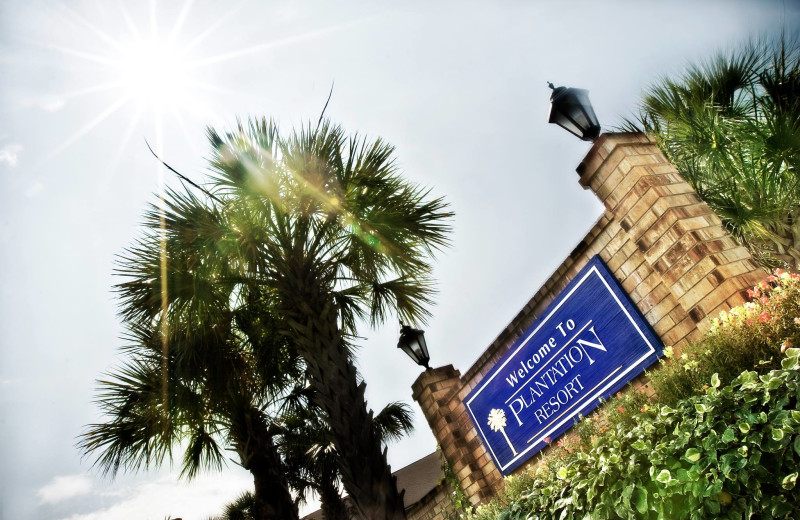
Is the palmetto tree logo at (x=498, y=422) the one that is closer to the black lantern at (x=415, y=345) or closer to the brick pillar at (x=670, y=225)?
the black lantern at (x=415, y=345)

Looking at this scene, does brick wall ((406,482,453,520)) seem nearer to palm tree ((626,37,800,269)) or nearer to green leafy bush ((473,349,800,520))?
green leafy bush ((473,349,800,520))

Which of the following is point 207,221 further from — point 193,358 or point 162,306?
point 193,358

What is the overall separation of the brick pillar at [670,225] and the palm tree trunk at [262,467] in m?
6.50

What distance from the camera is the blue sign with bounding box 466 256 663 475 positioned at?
3.40 metres

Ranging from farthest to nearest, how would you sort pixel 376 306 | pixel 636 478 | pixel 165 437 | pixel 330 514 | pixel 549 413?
pixel 330 514, pixel 376 306, pixel 165 437, pixel 549 413, pixel 636 478

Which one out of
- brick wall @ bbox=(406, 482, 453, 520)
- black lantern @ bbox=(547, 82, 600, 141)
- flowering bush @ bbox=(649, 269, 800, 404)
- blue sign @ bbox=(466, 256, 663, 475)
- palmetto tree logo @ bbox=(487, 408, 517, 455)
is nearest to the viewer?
flowering bush @ bbox=(649, 269, 800, 404)

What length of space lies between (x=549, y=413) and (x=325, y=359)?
8.03ft

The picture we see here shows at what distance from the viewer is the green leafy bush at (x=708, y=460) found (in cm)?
181

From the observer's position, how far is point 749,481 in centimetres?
187

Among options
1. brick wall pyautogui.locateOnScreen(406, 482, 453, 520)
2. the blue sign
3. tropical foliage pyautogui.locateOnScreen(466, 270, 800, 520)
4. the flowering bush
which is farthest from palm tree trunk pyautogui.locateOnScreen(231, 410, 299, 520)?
the flowering bush

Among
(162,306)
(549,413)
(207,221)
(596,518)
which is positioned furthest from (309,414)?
(596,518)

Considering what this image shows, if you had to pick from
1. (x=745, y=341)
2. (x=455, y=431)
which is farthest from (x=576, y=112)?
(x=455, y=431)

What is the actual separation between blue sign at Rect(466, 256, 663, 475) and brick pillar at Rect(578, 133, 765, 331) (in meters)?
0.42

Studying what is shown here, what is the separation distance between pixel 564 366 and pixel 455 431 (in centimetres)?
198
